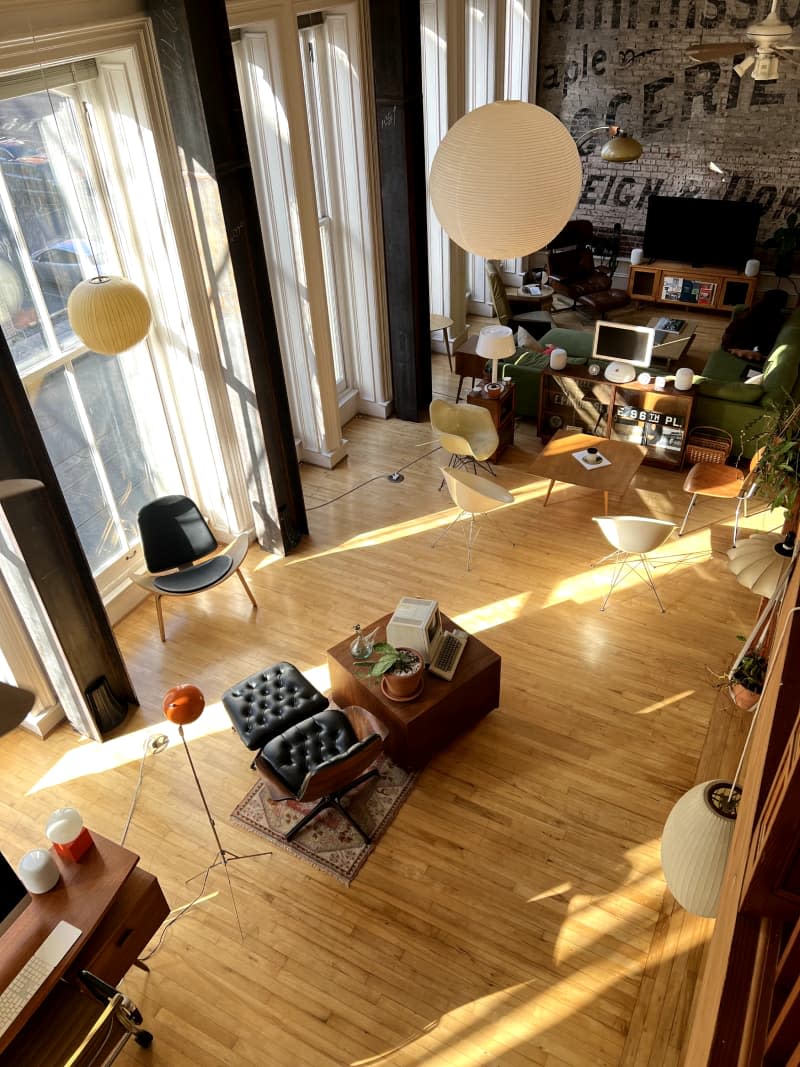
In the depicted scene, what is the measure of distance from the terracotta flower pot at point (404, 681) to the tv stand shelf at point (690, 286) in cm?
778

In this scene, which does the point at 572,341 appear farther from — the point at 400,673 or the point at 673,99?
the point at 400,673

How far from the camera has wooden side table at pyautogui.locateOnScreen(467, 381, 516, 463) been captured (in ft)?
24.8

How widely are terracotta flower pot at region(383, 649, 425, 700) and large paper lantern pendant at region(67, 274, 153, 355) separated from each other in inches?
93.1

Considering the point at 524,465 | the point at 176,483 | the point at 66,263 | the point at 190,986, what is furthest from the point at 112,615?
the point at 524,465

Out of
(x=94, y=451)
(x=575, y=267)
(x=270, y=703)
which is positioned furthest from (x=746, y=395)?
(x=94, y=451)

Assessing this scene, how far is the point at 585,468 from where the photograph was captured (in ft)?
22.6

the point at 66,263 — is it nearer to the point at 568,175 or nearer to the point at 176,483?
the point at 176,483

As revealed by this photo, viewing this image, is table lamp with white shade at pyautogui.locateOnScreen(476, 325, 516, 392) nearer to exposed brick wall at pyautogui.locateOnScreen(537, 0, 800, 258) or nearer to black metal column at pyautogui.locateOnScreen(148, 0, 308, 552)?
black metal column at pyautogui.locateOnScreen(148, 0, 308, 552)

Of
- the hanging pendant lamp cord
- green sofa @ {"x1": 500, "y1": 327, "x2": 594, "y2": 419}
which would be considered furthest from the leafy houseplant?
the hanging pendant lamp cord

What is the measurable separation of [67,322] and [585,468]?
164 inches

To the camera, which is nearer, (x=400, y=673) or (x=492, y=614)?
(x=400, y=673)

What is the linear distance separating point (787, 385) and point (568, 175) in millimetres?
4826

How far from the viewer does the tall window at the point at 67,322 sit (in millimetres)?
4789

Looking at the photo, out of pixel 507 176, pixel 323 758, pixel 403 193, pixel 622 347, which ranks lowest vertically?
pixel 323 758
